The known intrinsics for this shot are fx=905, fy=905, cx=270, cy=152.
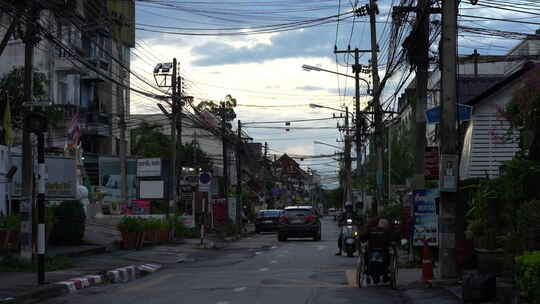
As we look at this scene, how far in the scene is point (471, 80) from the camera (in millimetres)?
39406

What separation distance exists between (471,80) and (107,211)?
→ 31614mm

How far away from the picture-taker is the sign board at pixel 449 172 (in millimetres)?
18219

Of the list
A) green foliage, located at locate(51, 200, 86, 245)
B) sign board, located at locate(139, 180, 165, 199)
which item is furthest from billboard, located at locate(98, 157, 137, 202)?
green foliage, located at locate(51, 200, 86, 245)

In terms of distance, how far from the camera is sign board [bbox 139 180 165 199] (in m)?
65.0

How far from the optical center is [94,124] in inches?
2511

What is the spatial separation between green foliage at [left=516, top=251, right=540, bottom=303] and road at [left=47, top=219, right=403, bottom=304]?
430 cm

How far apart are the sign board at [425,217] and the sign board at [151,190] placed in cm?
4578

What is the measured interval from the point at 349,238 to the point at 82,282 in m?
11.7

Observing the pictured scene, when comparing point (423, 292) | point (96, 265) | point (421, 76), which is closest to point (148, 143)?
point (96, 265)

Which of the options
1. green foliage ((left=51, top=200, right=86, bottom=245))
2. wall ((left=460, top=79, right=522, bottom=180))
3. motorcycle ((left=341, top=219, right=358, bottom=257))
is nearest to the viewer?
wall ((left=460, top=79, right=522, bottom=180))

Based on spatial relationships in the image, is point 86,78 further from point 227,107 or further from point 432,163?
point 432,163

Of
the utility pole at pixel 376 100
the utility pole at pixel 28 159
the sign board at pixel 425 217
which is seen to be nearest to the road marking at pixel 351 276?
the sign board at pixel 425 217

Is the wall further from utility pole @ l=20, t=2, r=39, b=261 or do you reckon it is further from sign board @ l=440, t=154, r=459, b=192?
utility pole @ l=20, t=2, r=39, b=261

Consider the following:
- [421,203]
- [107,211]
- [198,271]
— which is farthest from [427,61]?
[107,211]
